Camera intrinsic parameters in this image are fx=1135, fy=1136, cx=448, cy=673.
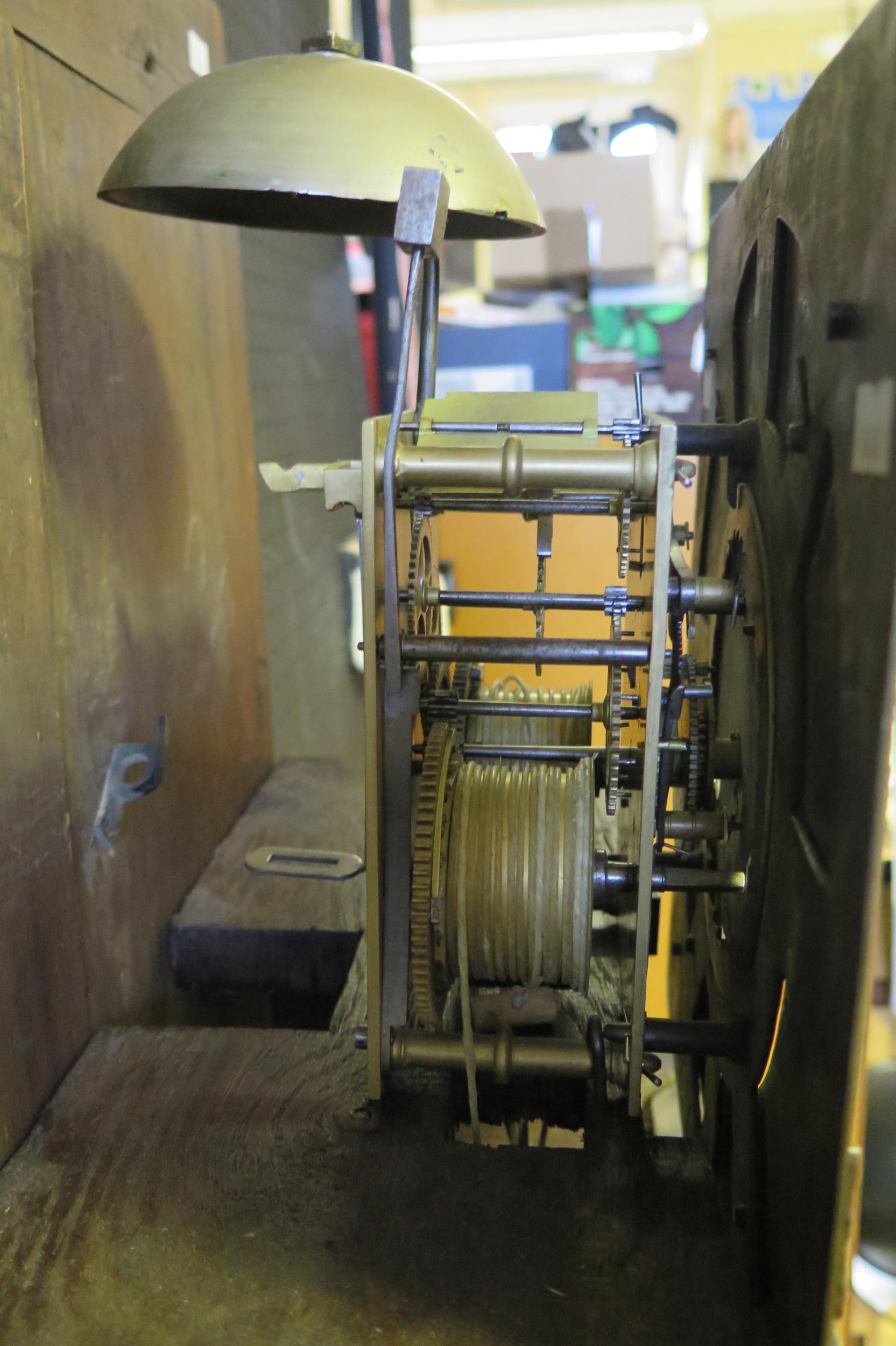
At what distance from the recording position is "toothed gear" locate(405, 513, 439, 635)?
1.11m

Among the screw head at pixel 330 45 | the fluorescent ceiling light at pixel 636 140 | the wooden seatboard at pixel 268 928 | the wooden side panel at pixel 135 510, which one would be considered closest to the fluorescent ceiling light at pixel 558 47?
the fluorescent ceiling light at pixel 636 140

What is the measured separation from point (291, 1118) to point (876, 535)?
0.81 metres

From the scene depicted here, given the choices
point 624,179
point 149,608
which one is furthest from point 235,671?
point 624,179

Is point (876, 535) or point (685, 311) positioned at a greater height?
point (685, 311)

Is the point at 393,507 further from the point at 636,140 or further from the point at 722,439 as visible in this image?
the point at 636,140

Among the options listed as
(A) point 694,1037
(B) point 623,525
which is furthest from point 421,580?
(A) point 694,1037

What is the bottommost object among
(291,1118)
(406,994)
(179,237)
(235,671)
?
(291,1118)

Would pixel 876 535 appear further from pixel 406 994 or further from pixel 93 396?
pixel 93 396

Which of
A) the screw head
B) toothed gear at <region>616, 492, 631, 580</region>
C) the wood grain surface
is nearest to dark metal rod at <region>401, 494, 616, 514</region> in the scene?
toothed gear at <region>616, 492, 631, 580</region>

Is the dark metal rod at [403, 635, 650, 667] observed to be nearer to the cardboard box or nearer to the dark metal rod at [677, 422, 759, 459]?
the dark metal rod at [677, 422, 759, 459]

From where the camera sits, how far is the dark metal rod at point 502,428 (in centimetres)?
101

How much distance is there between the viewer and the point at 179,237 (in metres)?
1.69

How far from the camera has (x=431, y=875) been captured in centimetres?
106

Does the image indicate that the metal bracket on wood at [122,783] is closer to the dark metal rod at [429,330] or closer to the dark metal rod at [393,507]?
the dark metal rod at [393,507]
